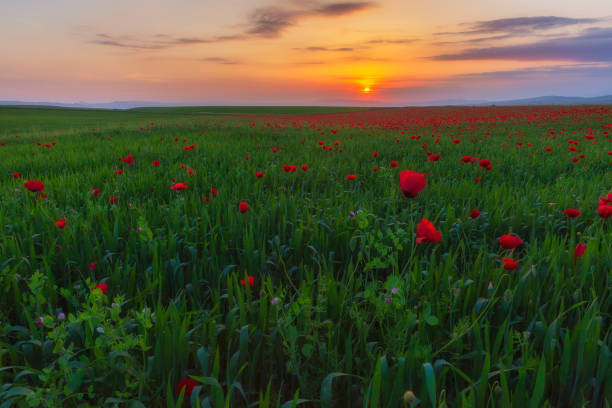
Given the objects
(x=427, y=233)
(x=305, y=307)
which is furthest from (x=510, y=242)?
(x=305, y=307)

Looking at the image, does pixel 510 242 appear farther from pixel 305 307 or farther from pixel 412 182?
pixel 305 307

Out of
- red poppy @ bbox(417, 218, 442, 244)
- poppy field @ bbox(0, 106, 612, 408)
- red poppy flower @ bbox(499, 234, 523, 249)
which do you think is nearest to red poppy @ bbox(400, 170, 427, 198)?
poppy field @ bbox(0, 106, 612, 408)

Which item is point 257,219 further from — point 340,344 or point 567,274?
point 567,274

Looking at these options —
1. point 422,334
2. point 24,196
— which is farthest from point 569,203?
point 24,196

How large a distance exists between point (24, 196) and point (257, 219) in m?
2.55

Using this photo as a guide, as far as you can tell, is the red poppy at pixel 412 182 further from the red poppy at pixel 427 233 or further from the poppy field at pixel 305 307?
the red poppy at pixel 427 233

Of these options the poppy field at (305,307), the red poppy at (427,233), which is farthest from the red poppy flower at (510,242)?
the red poppy at (427,233)

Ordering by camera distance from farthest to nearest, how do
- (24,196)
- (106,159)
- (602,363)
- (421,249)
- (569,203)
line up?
(106,159) < (24,196) < (569,203) < (421,249) < (602,363)

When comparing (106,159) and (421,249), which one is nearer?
(421,249)

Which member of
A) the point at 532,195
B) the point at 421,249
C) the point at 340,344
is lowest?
the point at 340,344

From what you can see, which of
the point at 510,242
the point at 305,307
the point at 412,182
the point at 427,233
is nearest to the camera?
the point at 305,307

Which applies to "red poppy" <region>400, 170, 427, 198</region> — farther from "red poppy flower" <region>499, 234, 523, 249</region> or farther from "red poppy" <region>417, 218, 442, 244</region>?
"red poppy flower" <region>499, 234, 523, 249</region>

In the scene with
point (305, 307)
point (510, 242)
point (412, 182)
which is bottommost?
point (305, 307)

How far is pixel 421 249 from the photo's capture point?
240 cm
